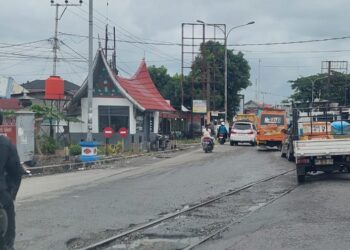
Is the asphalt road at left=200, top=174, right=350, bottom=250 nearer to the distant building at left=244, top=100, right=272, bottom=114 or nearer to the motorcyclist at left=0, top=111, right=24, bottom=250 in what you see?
the motorcyclist at left=0, top=111, right=24, bottom=250

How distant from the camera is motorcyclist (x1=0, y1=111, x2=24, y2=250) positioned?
22.0 ft

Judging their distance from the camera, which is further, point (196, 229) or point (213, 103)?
point (213, 103)

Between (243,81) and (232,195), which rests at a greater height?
(243,81)

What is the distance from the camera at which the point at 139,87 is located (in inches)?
1795

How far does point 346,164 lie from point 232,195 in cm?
454

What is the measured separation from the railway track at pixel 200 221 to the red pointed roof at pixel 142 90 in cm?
2406

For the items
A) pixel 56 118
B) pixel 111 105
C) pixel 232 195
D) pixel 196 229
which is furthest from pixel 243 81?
pixel 196 229

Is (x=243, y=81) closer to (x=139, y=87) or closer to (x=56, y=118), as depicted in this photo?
(x=139, y=87)

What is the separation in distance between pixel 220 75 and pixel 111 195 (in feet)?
189

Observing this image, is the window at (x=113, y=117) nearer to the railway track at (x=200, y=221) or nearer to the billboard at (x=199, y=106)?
the billboard at (x=199, y=106)

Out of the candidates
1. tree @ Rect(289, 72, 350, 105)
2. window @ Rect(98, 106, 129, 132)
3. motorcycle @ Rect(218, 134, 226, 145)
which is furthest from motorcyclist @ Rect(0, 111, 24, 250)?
tree @ Rect(289, 72, 350, 105)

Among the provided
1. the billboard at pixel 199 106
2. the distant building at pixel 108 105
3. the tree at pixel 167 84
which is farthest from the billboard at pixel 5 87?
the tree at pixel 167 84

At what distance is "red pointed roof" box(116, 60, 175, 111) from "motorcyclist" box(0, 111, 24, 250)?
108 feet

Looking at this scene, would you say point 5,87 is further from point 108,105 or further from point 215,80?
point 215,80
